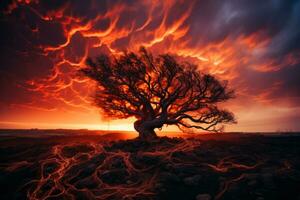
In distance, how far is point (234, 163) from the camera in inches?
539

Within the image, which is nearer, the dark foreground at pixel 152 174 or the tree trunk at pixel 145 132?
the dark foreground at pixel 152 174

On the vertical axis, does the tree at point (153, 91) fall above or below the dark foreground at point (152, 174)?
above

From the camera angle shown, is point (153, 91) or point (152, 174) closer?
point (152, 174)

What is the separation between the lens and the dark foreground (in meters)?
9.73

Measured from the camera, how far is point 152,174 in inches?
488

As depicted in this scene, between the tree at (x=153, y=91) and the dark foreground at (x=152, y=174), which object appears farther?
the tree at (x=153, y=91)

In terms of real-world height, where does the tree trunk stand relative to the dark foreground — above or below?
above

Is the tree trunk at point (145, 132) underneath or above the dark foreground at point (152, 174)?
above

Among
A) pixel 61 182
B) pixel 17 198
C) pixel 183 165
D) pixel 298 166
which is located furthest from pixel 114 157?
pixel 298 166

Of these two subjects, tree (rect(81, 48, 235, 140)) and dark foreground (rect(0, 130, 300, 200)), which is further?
tree (rect(81, 48, 235, 140))

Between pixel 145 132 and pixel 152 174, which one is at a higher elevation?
pixel 145 132

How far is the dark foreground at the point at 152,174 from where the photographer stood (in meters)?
9.73

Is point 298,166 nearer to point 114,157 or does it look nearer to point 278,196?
point 278,196

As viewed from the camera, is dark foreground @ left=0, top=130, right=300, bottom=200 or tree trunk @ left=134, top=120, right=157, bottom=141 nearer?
dark foreground @ left=0, top=130, right=300, bottom=200
